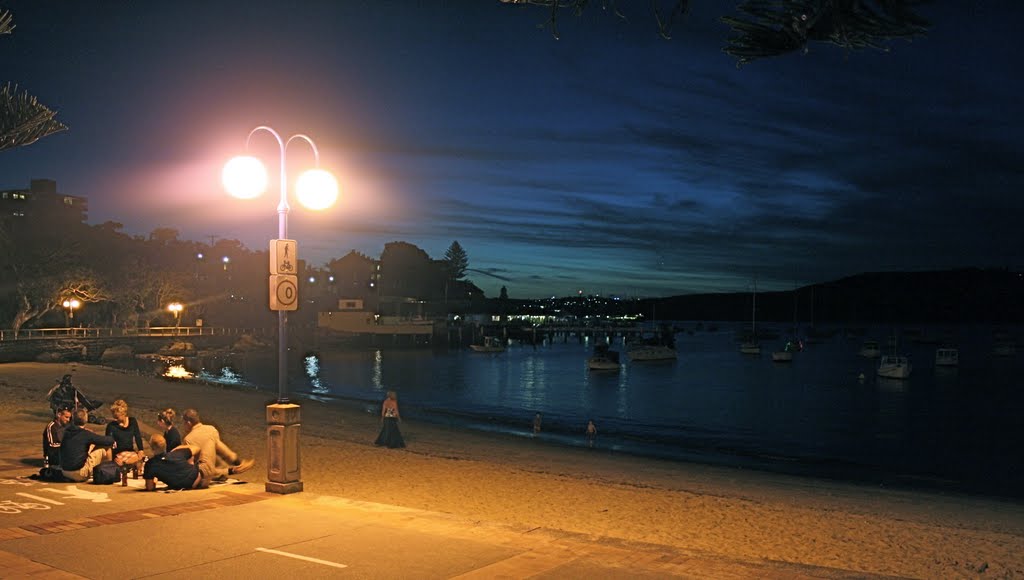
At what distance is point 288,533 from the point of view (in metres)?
9.05

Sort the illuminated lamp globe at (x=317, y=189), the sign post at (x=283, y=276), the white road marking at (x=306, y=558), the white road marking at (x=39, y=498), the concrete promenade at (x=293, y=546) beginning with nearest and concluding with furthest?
1. the concrete promenade at (x=293, y=546)
2. the white road marking at (x=306, y=558)
3. the white road marking at (x=39, y=498)
4. the sign post at (x=283, y=276)
5. the illuminated lamp globe at (x=317, y=189)

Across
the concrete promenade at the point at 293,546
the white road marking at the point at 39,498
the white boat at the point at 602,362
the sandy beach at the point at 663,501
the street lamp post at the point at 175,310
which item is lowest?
the white boat at the point at 602,362

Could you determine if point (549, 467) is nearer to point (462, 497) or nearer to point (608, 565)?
point (462, 497)

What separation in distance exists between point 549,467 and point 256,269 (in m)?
143

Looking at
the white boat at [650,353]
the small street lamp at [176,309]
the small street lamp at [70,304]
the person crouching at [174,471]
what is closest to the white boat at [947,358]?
the white boat at [650,353]

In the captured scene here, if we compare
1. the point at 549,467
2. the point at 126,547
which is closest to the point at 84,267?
the point at 549,467

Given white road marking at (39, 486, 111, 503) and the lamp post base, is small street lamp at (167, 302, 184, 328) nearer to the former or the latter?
white road marking at (39, 486, 111, 503)

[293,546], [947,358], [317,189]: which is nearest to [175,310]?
[317,189]

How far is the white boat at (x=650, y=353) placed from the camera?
9950 centimetres

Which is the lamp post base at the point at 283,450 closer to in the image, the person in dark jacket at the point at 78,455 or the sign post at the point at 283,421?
the sign post at the point at 283,421

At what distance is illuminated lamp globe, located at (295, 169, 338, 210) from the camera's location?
11938 millimetres

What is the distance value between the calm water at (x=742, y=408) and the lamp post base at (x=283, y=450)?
20.1m

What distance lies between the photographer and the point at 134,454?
12500 mm

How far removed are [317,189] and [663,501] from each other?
8698 mm
